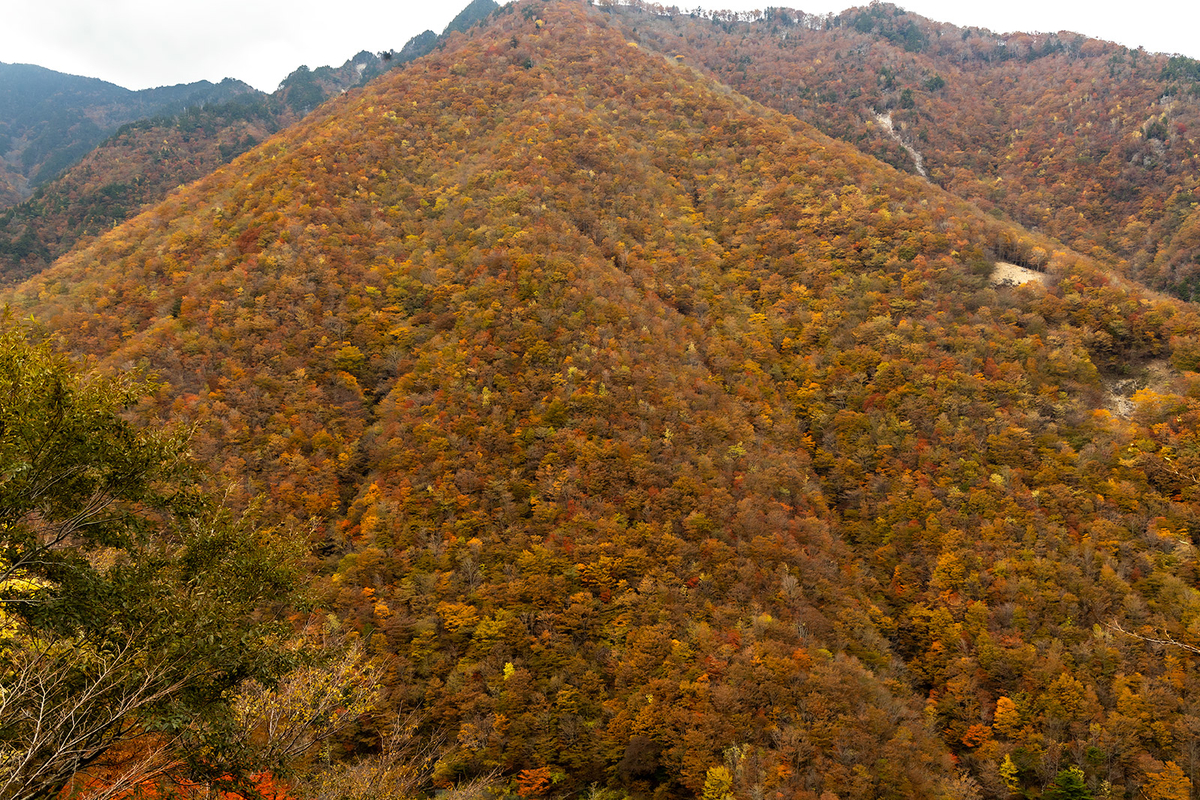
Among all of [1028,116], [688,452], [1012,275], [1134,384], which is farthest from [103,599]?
[1028,116]

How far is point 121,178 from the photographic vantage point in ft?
498

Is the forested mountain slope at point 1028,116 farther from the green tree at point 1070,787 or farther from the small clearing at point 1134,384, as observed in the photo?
the green tree at point 1070,787

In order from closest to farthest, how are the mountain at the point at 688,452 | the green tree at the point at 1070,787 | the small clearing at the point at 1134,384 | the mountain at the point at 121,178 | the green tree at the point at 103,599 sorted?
the green tree at the point at 103,599 → the green tree at the point at 1070,787 → the mountain at the point at 688,452 → the small clearing at the point at 1134,384 → the mountain at the point at 121,178

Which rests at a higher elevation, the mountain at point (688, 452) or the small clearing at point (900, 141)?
the small clearing at point (900, 141)

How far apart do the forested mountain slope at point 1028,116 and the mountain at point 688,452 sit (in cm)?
4327

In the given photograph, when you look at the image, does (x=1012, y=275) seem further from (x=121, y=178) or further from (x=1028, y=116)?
(x=121, y=178)

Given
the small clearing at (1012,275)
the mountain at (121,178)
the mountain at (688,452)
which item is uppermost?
the mountain at (121,178)

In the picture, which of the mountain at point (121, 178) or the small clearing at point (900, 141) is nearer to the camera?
the mountain at point (121, 178)

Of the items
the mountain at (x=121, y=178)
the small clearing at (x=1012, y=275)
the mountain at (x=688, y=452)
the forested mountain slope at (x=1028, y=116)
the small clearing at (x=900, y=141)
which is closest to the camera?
the mountain at (x=688, y=452)

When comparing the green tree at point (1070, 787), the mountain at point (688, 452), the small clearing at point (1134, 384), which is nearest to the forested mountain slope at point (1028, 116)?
the mountain at point (688, 452)

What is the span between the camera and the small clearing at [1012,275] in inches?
3219

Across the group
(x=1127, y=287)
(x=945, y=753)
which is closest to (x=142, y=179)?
(x=945, y=753)

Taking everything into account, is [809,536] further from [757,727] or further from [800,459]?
[757,727]

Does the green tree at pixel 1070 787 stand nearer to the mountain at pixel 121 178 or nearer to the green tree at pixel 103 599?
the green tree at pixel 103 599
